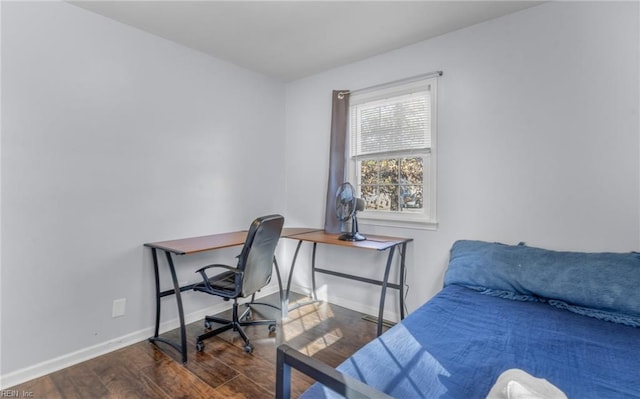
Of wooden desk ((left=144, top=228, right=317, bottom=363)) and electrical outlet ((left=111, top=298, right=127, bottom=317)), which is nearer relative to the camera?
wooden desk ((left=144, top=228, right=317, bottom=363))

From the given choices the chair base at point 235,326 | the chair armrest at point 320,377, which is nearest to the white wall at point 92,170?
the chair base at point 235,326

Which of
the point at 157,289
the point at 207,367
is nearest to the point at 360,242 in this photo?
the point at 207,367

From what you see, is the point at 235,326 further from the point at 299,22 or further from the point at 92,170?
the point at 299,22

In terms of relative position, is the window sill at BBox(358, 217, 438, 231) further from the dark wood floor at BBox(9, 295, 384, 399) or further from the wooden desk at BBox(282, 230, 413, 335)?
the dark wood floor at BBox(9, 295, 384, 399)

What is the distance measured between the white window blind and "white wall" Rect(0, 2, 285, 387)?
1423mm

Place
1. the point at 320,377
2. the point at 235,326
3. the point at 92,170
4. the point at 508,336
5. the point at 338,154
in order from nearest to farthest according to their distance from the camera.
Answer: the point at 320,377 < the point at 508,336 < the point at 92,170 < the point at 235,326 < the point at 338,154

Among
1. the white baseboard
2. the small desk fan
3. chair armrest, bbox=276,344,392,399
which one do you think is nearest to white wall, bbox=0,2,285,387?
the white baseboard

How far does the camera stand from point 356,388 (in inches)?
30.5

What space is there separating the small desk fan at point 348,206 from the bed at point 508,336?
0.95 metres

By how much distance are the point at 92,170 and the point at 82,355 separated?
4.46 feet

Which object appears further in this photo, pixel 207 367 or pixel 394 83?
pixel 394 83

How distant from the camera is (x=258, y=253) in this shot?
2.39 metres

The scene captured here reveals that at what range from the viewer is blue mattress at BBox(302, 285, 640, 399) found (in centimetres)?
106

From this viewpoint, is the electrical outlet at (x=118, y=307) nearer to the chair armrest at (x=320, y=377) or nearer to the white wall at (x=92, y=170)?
the white wall at (x=92, y=170)
